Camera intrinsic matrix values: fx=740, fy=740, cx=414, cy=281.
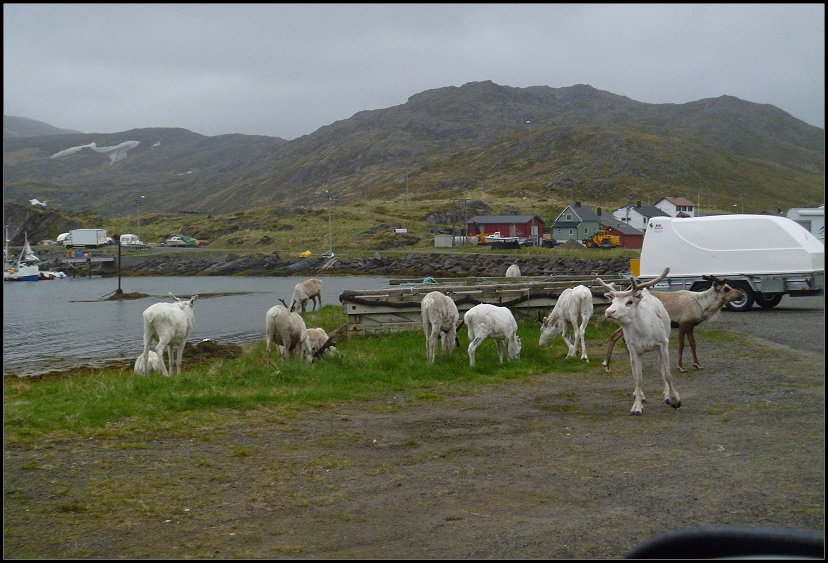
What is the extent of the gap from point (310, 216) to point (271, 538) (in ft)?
462

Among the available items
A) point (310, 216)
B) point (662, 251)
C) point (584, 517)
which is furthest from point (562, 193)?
point (584, 517)

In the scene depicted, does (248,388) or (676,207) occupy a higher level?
(676,207)

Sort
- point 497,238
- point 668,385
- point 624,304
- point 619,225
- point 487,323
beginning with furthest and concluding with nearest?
point 619,225
point 497,238
point 487,323
point 668,385
point 624,304

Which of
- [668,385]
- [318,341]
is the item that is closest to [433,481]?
[668,385]

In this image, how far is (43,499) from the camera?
29.2ft

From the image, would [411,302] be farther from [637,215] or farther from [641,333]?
[637,215]

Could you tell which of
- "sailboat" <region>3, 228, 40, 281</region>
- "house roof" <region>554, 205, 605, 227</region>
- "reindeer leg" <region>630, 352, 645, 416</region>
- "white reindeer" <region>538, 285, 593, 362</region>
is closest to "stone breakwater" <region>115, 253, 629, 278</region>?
"sailboat" <region>3, 228, 40, 281</region>

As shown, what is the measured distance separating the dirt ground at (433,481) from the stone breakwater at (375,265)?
56.9m

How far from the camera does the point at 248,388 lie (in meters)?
16.2

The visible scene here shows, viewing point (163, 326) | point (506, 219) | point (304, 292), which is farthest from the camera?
point (506, 219)

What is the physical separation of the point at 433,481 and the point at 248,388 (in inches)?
304

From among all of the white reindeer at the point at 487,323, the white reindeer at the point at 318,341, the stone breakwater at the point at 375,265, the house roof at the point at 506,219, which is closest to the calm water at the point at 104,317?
the stone breakwater at the point at 375,265

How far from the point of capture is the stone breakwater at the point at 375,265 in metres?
75.6

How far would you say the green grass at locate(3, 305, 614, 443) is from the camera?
12.8m
